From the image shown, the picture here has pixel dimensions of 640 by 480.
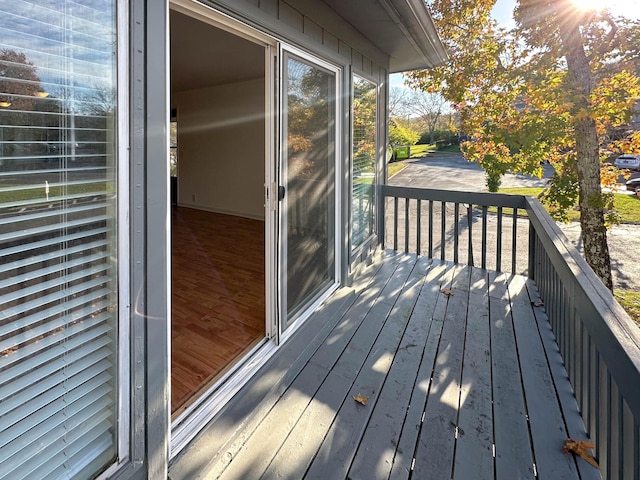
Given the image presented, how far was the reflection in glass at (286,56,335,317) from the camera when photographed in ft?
8.21

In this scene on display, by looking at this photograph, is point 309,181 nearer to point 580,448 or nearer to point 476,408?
point 476,408

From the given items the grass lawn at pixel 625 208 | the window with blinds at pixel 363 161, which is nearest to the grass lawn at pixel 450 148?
the grass lawn at pixel 625 208

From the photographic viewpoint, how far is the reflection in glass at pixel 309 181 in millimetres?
2504

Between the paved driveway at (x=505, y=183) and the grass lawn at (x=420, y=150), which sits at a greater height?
the grass lawn at (x=420, y=150)

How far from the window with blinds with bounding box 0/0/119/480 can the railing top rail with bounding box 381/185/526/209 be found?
3.82m

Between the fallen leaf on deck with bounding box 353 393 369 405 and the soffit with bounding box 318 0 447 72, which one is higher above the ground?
the soffit with bounding box 318 0 447 72

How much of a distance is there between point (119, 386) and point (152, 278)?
0.38 metres

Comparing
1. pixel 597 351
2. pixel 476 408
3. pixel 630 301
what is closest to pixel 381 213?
pixel 476 408

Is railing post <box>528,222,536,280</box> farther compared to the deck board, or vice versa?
railing post <box>528,222,536,280</box>

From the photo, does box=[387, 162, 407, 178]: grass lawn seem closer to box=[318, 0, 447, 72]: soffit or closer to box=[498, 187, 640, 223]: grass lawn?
box=[498, 187, 640, 223]: grass lawn

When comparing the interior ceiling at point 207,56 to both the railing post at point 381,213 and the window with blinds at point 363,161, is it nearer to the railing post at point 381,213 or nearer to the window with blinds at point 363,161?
the window with blinds at point 363,161

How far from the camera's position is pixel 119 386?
1.33m

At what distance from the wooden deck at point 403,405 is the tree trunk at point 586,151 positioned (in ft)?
8.71

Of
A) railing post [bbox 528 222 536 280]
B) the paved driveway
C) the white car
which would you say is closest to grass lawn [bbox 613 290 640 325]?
the paved driveway
